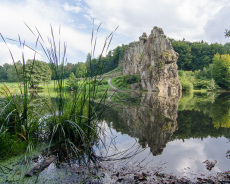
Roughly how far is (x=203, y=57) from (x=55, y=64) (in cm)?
8452

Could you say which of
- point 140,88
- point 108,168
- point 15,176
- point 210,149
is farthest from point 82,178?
point 140,88

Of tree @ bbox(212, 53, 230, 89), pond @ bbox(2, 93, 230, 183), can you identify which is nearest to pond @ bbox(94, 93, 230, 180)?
pond @ bbox(2, 93, 230, 183)

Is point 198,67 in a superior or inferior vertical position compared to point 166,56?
superior

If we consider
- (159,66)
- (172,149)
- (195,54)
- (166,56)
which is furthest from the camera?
(195,54)

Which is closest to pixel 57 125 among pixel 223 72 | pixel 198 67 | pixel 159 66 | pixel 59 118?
pixel 59 118

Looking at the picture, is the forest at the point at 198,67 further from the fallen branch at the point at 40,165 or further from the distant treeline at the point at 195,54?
the fallen branch at the point at 40,165

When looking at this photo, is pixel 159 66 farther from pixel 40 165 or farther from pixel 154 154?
pixel 40 165

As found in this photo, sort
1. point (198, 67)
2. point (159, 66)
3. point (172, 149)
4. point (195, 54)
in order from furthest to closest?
point (195, 54)
point (198, 67)
point (159, 66)
point (172, 149)

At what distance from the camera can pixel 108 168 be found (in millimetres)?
2525

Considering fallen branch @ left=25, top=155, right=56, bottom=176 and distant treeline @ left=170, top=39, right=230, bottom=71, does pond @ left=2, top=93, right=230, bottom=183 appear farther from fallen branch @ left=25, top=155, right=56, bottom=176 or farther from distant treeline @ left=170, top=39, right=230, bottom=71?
distant treeline @ left=170, top=39, right=230, bottom=71

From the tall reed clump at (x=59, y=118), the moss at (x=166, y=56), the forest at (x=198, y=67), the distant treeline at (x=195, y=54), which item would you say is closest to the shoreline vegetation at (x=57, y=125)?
the tall reed clump at (x=59, y=118)

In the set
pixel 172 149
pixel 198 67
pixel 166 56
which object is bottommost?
pixel 172 149

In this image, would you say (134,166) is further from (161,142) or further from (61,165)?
(161,142)

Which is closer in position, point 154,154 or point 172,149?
point 154,154
